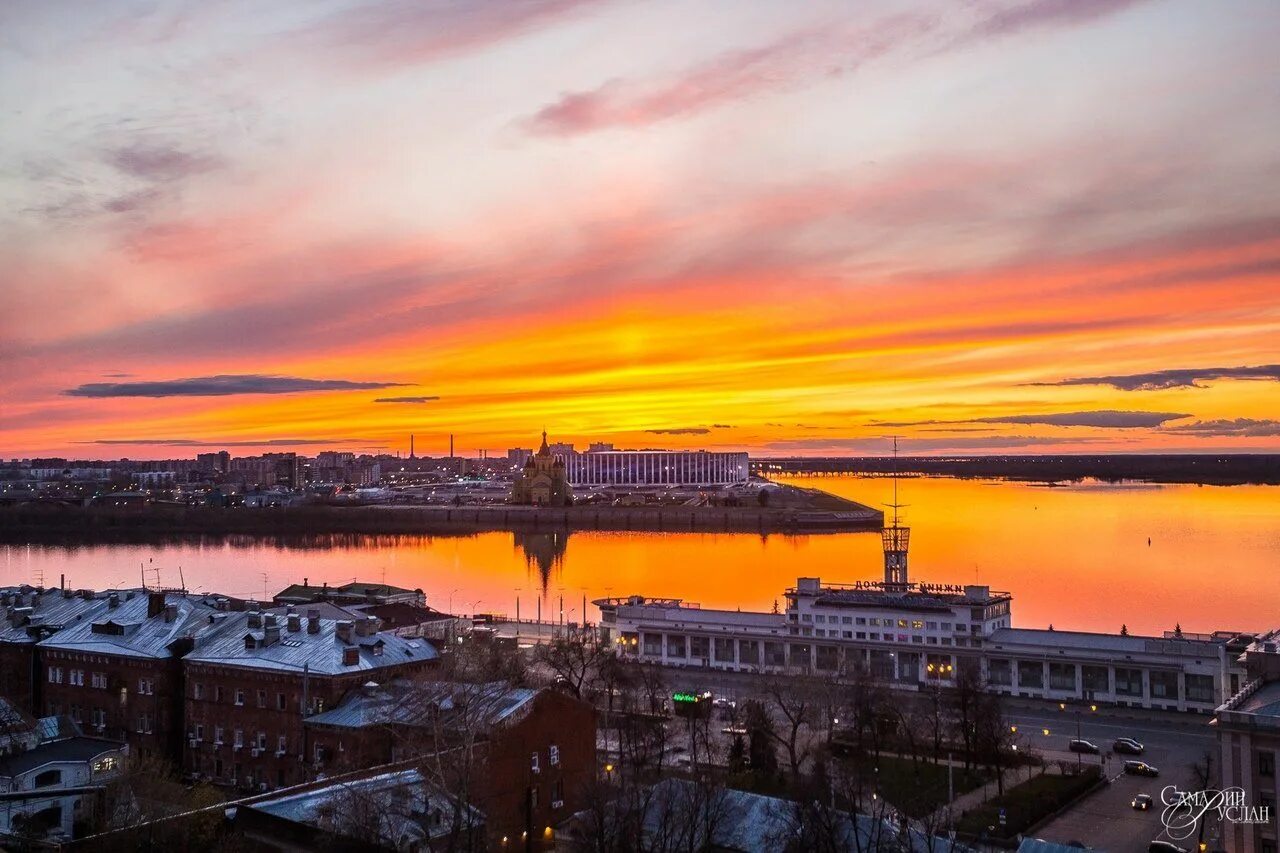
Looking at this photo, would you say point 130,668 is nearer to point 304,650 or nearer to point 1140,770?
point 304,650

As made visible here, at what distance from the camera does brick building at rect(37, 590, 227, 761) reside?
12.6 m

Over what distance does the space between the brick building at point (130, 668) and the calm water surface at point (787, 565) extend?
13.9m

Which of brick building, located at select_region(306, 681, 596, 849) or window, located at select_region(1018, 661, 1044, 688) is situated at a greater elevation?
brick building, located at select_region(306, 681, 596, 849)

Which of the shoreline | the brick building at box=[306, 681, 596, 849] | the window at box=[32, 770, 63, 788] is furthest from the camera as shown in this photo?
the shoreline

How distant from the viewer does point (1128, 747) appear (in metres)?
13.0

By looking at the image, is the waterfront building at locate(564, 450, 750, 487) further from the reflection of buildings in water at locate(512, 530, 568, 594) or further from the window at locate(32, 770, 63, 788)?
the window at locate(32, 770, 63, 788)

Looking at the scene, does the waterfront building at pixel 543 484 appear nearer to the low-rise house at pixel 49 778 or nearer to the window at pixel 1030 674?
the window at pixel 1030 674

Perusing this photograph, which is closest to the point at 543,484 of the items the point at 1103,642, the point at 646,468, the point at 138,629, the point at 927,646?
the point at 646,468

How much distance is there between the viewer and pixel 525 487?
75750mm

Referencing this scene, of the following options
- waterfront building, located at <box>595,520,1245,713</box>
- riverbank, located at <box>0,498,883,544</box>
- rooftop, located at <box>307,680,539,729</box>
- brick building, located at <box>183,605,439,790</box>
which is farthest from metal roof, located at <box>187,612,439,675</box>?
riverbank, located at <box>0,498,883,544</box>

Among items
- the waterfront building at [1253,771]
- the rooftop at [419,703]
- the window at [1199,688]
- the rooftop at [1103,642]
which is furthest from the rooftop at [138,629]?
the window at [1199,688]

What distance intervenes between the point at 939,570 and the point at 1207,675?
19132mm
